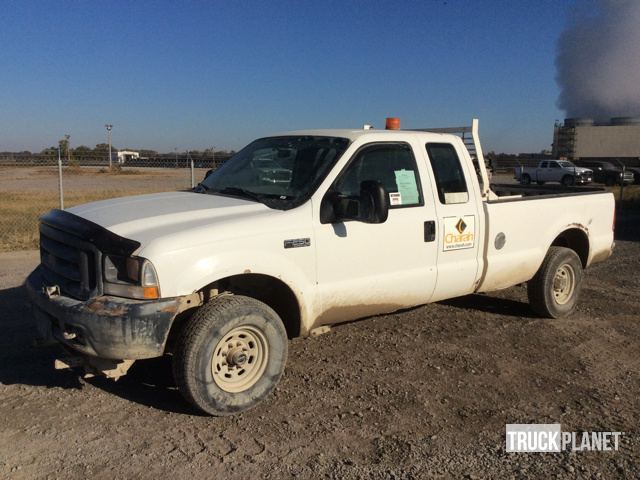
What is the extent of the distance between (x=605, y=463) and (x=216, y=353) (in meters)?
2.46

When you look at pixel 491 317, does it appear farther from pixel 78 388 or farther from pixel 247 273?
pixel 78 388

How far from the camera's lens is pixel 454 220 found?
5113mm

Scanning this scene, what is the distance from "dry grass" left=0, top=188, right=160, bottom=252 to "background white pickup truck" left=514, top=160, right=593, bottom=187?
81.1ft

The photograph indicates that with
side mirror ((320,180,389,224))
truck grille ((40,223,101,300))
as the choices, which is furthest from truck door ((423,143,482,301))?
truck grille ((40,223,101,300))

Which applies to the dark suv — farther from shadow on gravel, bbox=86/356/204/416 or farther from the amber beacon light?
shadow on gravel, bbox=86/356/204/416

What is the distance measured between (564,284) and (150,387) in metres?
4.48

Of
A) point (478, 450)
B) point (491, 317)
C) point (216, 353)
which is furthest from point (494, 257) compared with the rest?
point (216, 353)

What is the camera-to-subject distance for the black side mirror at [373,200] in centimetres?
419

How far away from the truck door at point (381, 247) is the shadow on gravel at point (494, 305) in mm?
1901

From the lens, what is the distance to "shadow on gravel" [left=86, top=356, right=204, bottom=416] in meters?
4.15

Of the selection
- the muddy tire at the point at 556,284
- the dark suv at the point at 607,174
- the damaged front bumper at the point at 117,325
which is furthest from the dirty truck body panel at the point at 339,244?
the dark suv at the point at 607,174

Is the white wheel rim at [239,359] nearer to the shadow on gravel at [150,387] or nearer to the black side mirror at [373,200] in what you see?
the shadow on gravel at [150,387]

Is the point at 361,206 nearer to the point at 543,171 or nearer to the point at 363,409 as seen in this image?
the point at 363,409

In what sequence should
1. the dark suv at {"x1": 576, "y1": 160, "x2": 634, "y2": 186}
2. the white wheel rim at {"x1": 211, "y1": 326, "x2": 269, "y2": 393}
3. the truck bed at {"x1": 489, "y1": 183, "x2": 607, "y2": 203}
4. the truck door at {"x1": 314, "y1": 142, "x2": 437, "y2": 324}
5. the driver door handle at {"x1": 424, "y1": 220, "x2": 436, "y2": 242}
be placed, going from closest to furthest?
the white wheel rim at {"x1": 211, "y1": 326, "x2": 269, "y2": 393} → the truck door at {"x1": 314, "y1": 142, "x2": 437, "y2": 324} → the driver door handle at {"x1": 424, "y1": 220, "x2": 436, "y2": 242} → the truck bed at {"x1": 489, "y1": 183, "x2": 607, "y2": 203} → the dark suv at {"x1": 576, "y1": 160, "x2": 634, "y2": 186}
